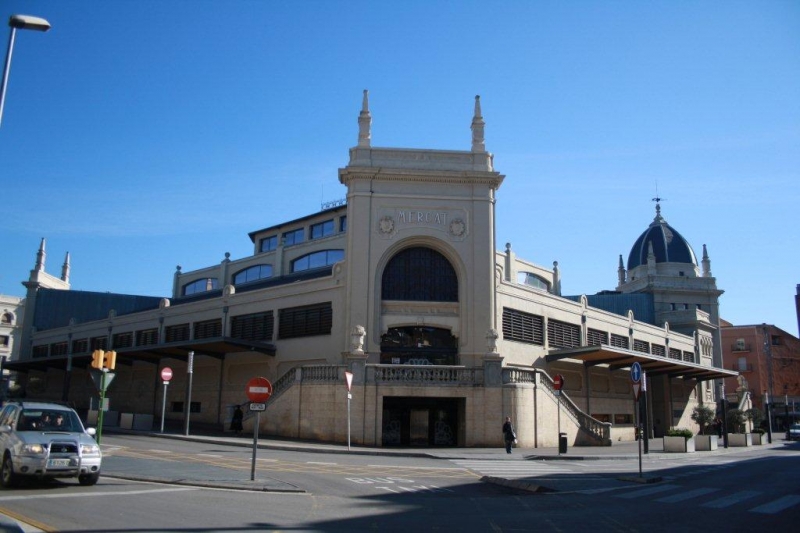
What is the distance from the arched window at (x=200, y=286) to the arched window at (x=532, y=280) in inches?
1023

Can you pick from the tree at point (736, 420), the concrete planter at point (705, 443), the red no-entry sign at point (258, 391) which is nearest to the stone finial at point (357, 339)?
the red no-entry sign at point (258, 391)

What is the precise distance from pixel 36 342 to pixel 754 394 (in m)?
80.2

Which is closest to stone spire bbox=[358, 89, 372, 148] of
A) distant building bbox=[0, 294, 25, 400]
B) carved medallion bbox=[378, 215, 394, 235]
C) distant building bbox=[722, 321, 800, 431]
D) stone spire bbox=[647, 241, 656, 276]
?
carved medallion bbox=[378, 215, 394, 235]

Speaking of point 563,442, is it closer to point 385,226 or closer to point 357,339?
point 357,339

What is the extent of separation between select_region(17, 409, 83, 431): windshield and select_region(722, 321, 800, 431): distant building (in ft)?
273

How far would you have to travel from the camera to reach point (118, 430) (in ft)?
116

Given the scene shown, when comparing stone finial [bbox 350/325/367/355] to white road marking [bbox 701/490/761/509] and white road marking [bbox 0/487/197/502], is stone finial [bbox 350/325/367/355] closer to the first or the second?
white road marking [bbox 0/487/197/502]

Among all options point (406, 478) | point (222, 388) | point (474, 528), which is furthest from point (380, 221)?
point (474, 528)

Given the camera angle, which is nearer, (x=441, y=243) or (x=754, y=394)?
(x=441, y=243)

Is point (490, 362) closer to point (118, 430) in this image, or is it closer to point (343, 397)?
point (343, 397)

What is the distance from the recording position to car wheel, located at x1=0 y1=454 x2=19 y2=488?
14.4 metres

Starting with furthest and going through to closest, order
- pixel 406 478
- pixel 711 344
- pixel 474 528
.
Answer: pixel 711 344
pixel 406 478
pixel 474 528

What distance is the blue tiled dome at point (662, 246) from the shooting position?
251ft

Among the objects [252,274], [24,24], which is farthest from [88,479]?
[252,274]
